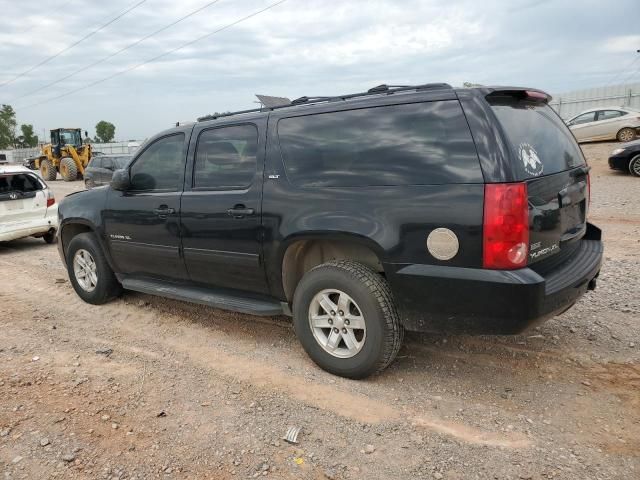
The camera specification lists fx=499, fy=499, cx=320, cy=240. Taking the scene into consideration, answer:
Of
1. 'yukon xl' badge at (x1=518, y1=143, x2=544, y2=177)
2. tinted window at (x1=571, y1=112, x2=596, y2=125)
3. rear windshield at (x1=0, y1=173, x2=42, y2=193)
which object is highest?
tinted window at (x1=571, y1=112, x2=596, y2=125)

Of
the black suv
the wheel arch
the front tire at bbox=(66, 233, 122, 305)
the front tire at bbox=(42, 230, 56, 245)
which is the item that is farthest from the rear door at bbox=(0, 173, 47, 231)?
the wheel arch

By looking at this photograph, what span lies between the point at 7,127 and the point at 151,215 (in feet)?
297

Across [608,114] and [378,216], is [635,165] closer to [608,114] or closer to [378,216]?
[608,114]

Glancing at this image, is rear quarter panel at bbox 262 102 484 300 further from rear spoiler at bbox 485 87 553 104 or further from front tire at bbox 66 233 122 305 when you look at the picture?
front tire at bbox 66 233 122 305

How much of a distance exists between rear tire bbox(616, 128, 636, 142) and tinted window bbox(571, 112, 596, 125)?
3.20 ft

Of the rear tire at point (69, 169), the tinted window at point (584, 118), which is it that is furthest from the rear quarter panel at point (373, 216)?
the rear tire at point (69, 169)

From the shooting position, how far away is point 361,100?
334 cm

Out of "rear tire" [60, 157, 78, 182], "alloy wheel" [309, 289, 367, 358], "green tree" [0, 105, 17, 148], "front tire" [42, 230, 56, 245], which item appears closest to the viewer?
"alloy wheel" [309, 289, 367, 358]

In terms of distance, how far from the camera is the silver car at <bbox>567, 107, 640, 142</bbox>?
16.4m

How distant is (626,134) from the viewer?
1659cm

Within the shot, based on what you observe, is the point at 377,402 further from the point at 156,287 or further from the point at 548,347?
the point at 156,287

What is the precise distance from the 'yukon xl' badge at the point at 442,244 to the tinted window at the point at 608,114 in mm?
16932

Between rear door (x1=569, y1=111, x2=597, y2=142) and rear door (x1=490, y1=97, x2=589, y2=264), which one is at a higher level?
rear door (x1=569, y1=111, x2=597, y2=142)

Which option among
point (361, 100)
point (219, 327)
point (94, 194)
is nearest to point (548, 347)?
point (361, 100)
